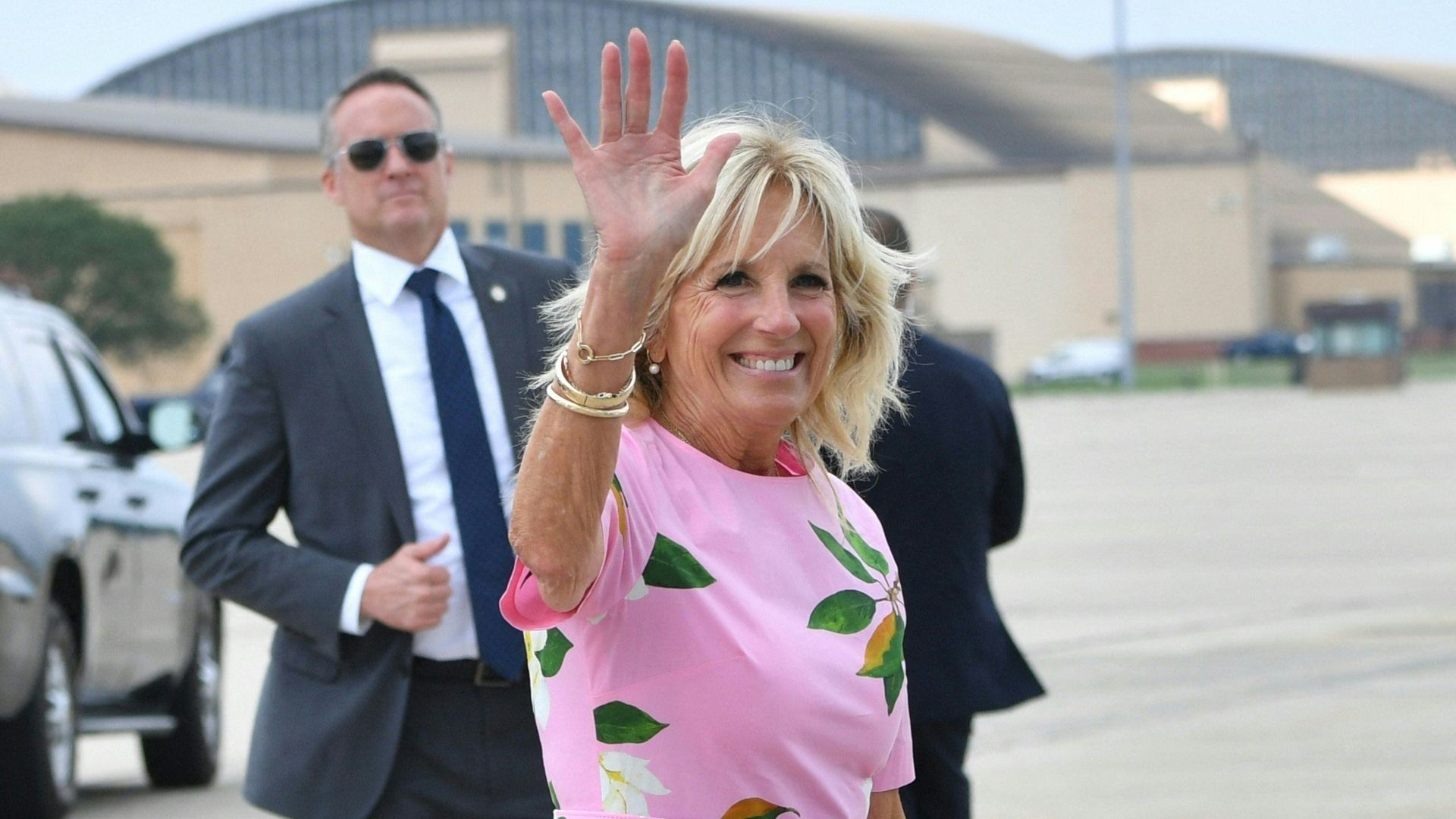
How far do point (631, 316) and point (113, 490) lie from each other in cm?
620

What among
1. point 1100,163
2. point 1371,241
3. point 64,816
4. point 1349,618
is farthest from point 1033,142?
point 64,816

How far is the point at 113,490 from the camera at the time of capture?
8.24 meters

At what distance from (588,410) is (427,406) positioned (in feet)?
6.30

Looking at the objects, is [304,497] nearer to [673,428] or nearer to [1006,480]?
[673,428]

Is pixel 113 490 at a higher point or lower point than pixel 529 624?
lower

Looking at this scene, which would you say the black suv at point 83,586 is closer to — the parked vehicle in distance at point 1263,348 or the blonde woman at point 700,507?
the blonde woman at point 700,507

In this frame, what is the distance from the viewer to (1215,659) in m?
11.0

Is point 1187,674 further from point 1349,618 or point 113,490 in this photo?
point 113,490

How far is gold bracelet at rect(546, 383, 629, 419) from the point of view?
2.39 m

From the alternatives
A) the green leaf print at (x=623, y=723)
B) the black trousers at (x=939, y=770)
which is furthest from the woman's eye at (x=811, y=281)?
the black trousers at (x=939, y=770)

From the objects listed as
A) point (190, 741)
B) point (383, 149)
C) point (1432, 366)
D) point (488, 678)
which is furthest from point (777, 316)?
point (1432, 366)

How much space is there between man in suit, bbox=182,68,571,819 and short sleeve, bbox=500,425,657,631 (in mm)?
1516

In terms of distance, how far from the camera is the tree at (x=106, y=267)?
69.0 metres

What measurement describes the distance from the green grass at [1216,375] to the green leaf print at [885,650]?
5602 centimetres
